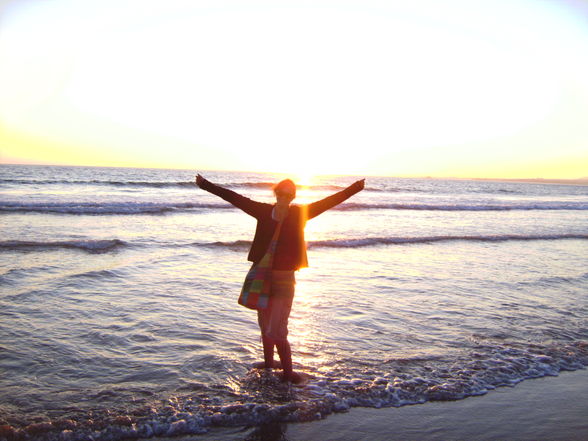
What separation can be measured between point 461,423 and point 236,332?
3099mm

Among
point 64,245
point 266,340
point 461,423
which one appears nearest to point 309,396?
point 266,340

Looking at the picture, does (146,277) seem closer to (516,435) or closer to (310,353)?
(310,353)

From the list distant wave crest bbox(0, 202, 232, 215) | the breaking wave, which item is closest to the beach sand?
the breaking wave

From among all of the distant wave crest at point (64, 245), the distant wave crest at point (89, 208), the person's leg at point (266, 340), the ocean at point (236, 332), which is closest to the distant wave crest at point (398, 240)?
the ocean at point (236, 332)

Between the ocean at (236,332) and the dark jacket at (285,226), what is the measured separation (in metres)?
1.28

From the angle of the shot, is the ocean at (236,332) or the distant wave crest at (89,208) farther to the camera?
the distant wave crest at (89,208)

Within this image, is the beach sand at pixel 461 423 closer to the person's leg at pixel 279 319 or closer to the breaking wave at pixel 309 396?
the breaking wave at pixel 309 396

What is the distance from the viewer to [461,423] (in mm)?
3932

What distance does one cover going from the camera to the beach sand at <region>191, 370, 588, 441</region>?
3.67m

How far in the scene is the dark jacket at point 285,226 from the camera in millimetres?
4301

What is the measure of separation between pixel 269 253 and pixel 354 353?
77.5 inches

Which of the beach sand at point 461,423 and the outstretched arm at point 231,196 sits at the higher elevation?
the outstretched arm at point 231,196

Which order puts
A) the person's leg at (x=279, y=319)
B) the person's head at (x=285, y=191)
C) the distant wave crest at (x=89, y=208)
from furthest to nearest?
the distant wave crest at (x=89, y=208), the person's leg at (x=279, y=319), the person's head at (x=285, y=191)

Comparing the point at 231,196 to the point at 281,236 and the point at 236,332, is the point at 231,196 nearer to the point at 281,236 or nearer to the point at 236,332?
the point at 281,236
